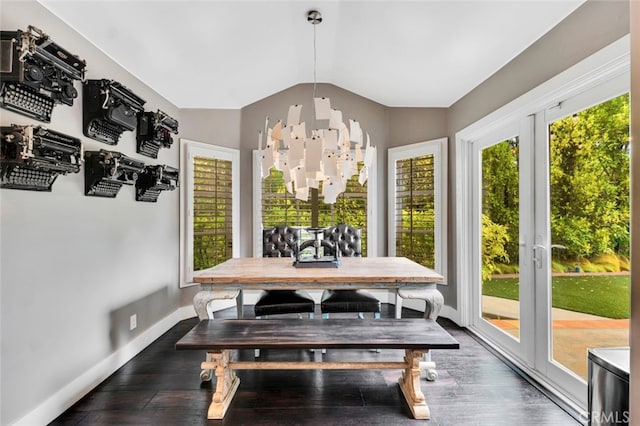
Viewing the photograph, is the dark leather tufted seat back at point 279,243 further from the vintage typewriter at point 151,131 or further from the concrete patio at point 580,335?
the concrete patio at point 580,335

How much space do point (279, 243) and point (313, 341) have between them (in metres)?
1.59

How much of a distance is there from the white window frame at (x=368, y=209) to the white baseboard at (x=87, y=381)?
4.74 ft

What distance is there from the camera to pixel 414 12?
256 cm

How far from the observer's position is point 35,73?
1.69m

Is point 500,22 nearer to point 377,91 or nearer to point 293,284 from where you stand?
point 377,91

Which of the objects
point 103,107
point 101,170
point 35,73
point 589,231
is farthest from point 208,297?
point 589,231

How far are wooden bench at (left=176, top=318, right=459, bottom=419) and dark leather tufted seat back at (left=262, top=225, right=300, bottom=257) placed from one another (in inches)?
45.9

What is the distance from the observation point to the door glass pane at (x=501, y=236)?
2770mm

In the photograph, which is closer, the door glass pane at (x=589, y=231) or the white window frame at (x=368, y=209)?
the door glass pane at (x=589, y=231)

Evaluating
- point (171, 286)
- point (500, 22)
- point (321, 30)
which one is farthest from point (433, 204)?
point (171, 286)

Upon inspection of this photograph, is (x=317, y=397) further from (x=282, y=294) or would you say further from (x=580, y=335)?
(x=580, y=335)

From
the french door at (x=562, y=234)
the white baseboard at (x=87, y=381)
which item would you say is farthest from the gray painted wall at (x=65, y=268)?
the french door at (x=562, y=234)

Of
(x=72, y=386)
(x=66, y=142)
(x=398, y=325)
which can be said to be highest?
(x=66, y=142)

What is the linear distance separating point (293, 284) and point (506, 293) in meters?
1.94
